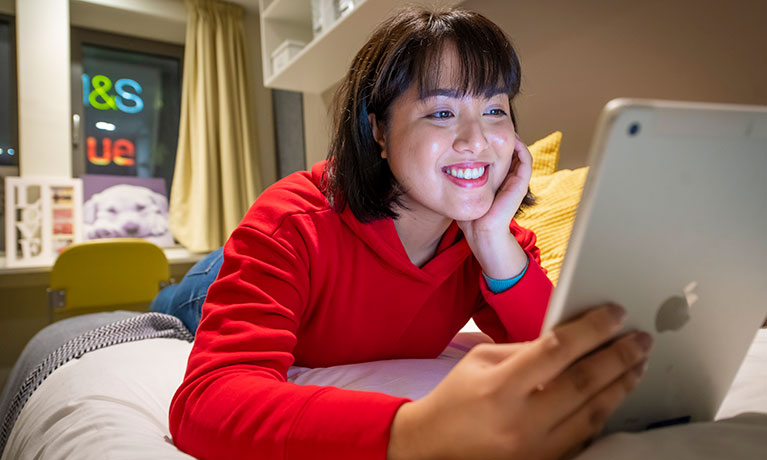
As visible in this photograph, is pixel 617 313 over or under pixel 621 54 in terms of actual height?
under

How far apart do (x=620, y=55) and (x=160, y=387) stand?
4.31 feet

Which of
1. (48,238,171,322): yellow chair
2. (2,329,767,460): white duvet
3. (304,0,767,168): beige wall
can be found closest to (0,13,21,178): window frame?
(48,238,171,322): yellow chair

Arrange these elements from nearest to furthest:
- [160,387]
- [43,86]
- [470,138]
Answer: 1. [470,138]
2. [160,387]
3. [43,86]

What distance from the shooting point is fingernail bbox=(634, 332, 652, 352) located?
0.34m

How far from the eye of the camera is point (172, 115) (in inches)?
120

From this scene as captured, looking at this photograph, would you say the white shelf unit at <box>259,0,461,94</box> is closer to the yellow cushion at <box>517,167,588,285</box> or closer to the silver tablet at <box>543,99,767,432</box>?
the yellow cushion at <box>517,167,588,285</box>

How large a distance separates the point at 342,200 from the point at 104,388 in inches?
18.8

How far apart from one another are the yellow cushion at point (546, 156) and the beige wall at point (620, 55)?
0.10m

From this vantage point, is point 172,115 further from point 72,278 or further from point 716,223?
point 716,223

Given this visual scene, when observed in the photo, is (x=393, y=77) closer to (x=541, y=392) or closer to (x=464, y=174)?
(x=464, y=174)

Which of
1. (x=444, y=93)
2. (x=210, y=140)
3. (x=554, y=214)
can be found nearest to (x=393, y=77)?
(x=444, y=93)

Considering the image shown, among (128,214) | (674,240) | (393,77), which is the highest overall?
(393,77)

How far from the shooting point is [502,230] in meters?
0.76

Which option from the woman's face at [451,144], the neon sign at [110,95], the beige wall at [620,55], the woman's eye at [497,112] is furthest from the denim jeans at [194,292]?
the neon sign at [110,95]
